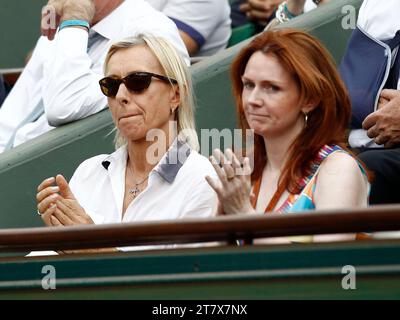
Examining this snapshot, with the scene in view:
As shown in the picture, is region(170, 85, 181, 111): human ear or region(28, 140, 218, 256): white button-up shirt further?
region(170, 85, 181, 111): human ear

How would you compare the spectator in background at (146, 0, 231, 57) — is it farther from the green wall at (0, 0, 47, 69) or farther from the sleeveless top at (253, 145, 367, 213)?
the sleeveless top at (253, 145, 367, 213)

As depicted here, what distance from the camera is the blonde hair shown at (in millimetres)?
4203

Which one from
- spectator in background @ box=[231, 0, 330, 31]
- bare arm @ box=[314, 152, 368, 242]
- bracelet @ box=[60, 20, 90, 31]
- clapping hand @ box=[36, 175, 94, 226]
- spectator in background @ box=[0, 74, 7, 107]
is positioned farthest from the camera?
spectator in background @ box=[0, 74, 7, 107]

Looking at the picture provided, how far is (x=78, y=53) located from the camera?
16.2ft

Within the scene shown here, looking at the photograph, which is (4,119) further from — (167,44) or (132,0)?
(167,44)

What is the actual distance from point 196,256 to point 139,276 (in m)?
0.18

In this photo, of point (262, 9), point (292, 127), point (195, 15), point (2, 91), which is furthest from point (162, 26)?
point (2, 91)

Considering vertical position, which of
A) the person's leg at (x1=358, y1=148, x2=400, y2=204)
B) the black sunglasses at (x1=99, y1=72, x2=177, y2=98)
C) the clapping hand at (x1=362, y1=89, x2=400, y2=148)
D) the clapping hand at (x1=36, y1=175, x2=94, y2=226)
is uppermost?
the black sunglasses at (x1=99, y1=72, x2=177, y2=98)

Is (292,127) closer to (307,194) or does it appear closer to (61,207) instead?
(307,194)

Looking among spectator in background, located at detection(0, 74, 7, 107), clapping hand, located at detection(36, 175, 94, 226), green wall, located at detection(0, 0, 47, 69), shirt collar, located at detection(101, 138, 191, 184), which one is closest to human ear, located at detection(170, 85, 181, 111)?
shirt collar, located at detection(101, 138, 191, 184)

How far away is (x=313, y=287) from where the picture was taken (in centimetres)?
350

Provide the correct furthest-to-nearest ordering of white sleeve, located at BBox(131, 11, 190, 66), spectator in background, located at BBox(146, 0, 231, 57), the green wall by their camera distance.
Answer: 1. the green wall
2. spectator in background, located at BBox(146, 0, 231, 57)
3. white sleeve, located at BBox(131, 11, 190, 66)

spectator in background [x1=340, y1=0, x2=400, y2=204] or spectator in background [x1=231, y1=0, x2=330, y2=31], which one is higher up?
spectator in background [x1=231, y1=0, x2=330, y2=31]

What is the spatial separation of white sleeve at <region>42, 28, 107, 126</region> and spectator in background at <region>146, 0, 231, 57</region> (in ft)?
1.93
